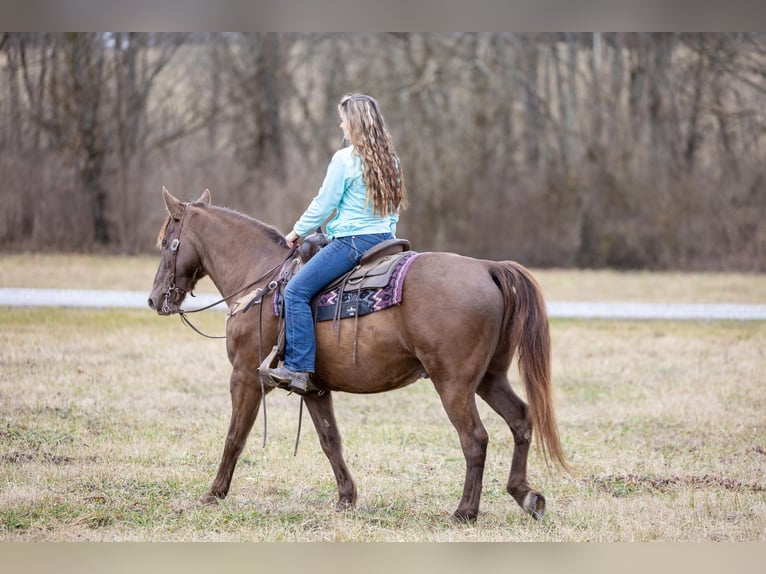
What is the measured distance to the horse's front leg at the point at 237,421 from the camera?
256 inches

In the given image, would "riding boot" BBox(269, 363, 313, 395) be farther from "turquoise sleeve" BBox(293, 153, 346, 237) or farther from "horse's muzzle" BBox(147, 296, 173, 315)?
"horse's muzzle" BBox(147, 296, 173, 315)

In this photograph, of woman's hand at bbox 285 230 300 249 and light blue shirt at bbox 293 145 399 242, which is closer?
light blue shirt at bbox 293 145 399 242

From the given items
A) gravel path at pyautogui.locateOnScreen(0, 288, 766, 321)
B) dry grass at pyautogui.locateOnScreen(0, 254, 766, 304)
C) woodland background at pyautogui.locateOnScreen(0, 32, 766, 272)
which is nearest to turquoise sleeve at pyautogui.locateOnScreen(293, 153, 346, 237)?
gravel path at pyautogui.locateOnScreen(0, 288, 766, 321)

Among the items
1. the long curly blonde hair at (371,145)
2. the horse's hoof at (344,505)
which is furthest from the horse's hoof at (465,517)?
the long curly blonde hair at (371,145)

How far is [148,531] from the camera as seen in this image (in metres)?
5.92

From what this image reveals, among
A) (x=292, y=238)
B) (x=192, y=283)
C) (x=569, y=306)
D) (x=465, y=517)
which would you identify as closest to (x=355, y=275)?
(x=292, y=238)

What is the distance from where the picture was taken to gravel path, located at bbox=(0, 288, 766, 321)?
53.8 feet

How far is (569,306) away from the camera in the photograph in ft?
58.5

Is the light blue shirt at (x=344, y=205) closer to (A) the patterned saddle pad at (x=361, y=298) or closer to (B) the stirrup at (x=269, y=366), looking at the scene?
(A) the patterned saddle pad at (x=361, y=298)

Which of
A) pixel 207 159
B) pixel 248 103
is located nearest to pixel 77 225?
pixel 207 159

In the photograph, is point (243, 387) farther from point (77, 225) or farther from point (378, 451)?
point (77, 225)

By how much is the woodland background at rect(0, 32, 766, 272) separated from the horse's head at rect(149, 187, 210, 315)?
56.3 feet

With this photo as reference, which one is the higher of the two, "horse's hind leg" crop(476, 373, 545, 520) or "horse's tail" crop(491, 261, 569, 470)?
"horse's tail" crop(491, 261, 569, 470)

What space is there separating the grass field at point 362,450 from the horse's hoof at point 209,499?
0.07m
